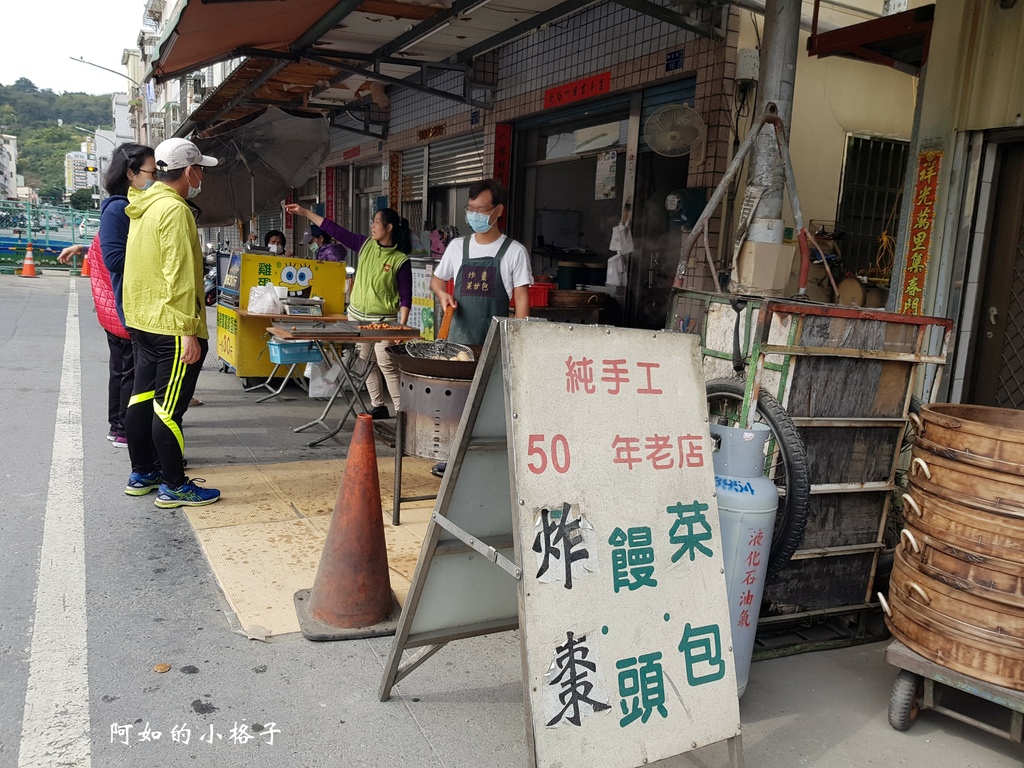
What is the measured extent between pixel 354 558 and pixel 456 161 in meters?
9.04

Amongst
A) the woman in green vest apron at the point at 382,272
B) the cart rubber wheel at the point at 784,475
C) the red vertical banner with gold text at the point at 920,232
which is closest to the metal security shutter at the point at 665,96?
the red vertical banner with gold text at the point at 920,232

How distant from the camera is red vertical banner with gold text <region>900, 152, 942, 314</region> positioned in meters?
5.80

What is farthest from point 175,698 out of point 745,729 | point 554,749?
point 745,729

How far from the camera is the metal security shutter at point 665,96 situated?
737cm

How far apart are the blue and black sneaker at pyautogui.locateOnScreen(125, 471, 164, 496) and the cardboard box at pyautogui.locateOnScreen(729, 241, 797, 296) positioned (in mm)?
4323

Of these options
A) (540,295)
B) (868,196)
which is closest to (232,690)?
(540,295)

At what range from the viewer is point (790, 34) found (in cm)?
550

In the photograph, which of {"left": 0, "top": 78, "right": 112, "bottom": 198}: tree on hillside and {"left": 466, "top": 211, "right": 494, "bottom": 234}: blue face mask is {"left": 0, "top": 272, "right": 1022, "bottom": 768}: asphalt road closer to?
{"left": 466, "top": 211, "right": 494, "bottom": 234}: blue face mask

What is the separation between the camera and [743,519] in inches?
113

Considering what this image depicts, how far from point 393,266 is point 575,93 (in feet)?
10.7

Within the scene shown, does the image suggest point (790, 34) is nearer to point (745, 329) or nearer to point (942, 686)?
point (745, 329)

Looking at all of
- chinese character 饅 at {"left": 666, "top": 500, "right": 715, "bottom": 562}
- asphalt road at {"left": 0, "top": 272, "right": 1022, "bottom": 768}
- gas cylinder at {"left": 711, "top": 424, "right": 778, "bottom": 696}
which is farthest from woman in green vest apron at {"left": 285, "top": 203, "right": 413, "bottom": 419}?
chinese character 饅 at {"left": 666, "top": 500, "right": 715, "bottom": 562}

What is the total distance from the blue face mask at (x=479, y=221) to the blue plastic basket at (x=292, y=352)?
2670mm

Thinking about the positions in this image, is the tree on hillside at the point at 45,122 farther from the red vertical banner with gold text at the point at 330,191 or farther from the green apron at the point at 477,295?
the green apron at the point at 477,295
